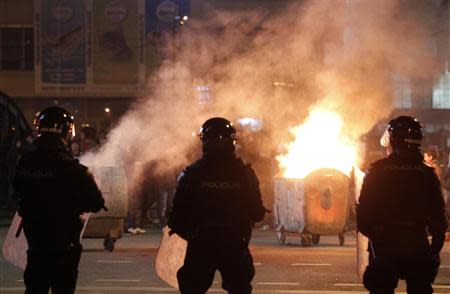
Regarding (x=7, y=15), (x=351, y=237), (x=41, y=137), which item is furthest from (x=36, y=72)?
(x=41, y=137)

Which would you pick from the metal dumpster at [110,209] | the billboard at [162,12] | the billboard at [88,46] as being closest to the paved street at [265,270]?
the metal dumpster at [110,209]

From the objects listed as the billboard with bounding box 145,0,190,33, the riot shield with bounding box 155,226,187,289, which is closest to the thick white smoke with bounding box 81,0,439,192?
the riot shield with bounding box 155,226,187,289

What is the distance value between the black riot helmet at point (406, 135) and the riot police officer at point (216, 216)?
1.02 meters

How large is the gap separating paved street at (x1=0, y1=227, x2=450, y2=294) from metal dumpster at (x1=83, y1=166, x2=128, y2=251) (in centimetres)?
29

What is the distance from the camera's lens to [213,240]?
22.8 ft

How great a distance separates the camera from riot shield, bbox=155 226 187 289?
25.6 feet

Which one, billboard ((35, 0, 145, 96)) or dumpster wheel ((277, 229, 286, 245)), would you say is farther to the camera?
billboard ((35, 0, 145, 96))

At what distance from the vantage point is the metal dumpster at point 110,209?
15156 millimetres

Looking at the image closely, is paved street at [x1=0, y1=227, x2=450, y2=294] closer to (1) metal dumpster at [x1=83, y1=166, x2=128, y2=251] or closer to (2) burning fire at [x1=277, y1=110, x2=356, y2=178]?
(1) metal dumpster at [x1=83, y1=166, x2=128, y2=251]

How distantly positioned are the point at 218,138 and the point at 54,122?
114cm

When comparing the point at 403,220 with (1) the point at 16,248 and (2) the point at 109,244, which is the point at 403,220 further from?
(2) the point at 109,244

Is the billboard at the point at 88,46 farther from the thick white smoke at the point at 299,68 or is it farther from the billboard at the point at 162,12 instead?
the thick white smoke at the point at 299,68

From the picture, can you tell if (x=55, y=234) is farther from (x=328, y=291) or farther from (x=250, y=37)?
(x=250, y=37)

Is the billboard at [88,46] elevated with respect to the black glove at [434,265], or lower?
elevated
